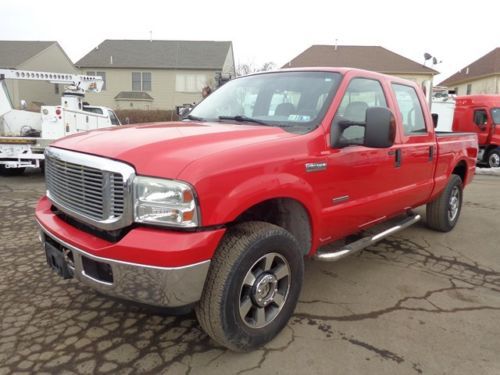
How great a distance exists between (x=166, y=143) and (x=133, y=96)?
32.2 meters

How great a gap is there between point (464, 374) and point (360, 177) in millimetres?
1537

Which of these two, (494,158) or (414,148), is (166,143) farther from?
(494,158)

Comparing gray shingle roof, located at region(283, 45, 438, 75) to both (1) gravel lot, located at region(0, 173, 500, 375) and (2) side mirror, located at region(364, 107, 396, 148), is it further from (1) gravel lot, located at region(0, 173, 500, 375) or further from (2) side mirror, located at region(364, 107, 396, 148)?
(2) side mirror, located at region(364, 107, 396, 148)

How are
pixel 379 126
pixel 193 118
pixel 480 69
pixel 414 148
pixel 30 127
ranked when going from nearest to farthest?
pixel 379 126
pixel 193 118
pixel 414 148
pixel 30 127
pixel 480 69

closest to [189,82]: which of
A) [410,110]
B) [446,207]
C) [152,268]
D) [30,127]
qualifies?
[30,127]

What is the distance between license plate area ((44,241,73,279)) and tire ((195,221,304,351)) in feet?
2.83

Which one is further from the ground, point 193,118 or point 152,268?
point 193,118

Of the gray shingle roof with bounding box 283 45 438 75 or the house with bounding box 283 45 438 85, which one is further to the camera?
the gray shingle roof with bounding box 283 45 438 75

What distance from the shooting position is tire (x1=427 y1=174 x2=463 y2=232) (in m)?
5.12

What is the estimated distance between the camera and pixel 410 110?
14.0 ft

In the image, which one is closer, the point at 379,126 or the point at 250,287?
the point at 250,287

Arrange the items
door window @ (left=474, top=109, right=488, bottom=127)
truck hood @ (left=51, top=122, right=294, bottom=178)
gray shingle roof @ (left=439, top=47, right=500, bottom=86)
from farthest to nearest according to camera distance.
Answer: gray shingle roof @ (left=439, top=47, right=500, bottom=86) → door window @ (left=474, top=109, right=488, bottom=127) → truck hood @ (left=51, top=122, right=294, bottom=178)

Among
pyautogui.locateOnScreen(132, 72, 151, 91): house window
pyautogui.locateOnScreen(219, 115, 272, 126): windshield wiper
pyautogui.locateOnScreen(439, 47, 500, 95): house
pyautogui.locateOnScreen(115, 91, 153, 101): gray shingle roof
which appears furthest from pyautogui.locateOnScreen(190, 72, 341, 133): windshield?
pyautogui.locateOnScreen(439, 47, 500, 95): house

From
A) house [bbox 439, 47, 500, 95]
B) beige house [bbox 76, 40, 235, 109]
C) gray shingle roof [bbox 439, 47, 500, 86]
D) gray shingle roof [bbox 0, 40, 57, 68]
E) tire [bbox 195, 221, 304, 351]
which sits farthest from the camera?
gray shingle roof [bbox 439, 47, 500, 86]
